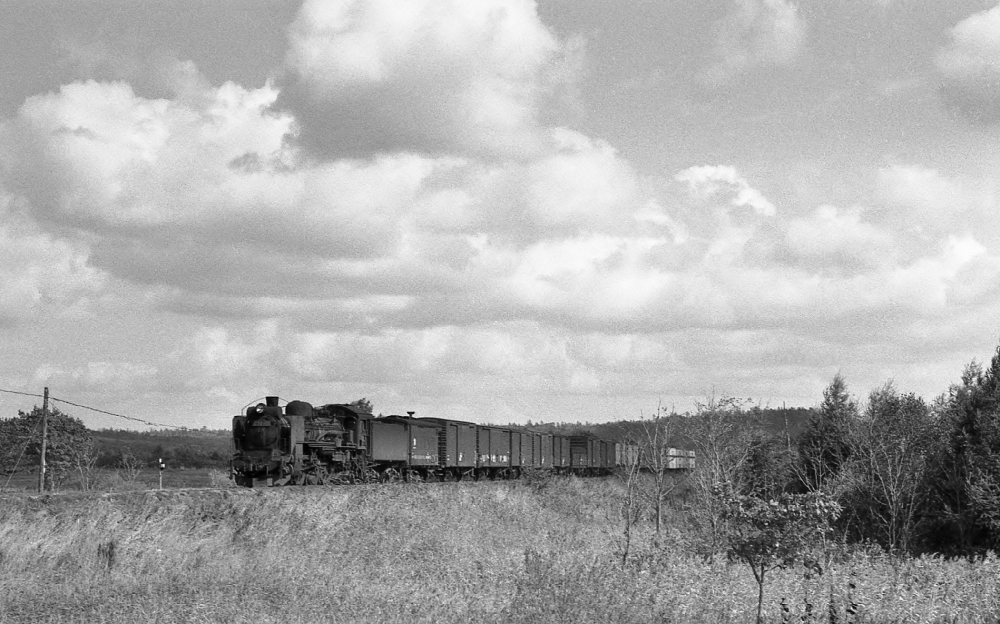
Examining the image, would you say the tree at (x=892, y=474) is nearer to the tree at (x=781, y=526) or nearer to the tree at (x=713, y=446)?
the tree at (x=713, y=446)

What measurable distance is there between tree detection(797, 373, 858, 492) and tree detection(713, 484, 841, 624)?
35910 millimetres

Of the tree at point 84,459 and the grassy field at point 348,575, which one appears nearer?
the grassy field at point 348,575

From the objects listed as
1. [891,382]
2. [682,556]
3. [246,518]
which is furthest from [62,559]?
[891,382]

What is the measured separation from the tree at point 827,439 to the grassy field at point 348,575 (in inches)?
750

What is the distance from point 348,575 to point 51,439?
4528 cm

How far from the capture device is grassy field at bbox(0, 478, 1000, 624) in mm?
21484

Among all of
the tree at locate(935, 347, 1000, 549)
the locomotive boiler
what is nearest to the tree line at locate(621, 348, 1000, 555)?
the tree at locate(935, 347, 1000, 549)

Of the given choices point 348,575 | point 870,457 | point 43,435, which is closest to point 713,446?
point 870,457

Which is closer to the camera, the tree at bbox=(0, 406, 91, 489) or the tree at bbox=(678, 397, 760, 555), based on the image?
the tree at bbox=(678, 397, 760, 555)

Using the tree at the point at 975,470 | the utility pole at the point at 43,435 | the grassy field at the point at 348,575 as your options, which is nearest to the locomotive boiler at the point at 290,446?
the grassy field at the point at 348,575

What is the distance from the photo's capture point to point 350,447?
47.3 metres

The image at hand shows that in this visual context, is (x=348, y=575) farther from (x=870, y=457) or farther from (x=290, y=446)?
(x=870, y=457)

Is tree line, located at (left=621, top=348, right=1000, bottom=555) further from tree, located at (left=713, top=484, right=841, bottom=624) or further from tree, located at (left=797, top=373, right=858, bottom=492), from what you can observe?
tree, located at (left=713, top=484, right=841, bottom=624)

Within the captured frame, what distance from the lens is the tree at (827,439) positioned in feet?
186
